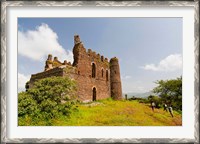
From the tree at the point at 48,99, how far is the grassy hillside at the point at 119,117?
0.96 feet

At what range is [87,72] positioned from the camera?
9219 mm

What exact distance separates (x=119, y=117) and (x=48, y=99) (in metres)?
1.73

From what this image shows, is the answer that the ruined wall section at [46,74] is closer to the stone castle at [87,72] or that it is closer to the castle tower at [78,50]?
the stone castle at [87,72]

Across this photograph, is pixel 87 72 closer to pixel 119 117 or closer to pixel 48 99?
pixel 48 99

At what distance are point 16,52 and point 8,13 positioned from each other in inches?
32.2

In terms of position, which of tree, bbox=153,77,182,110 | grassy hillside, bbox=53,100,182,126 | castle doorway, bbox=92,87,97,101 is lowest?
grassy hillside, bbox=53,100,182,126

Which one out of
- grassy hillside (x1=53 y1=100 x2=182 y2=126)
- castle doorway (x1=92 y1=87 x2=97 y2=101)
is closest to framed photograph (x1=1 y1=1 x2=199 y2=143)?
grassy hillside (x1=53 y1=100 x2=182 y2=126)

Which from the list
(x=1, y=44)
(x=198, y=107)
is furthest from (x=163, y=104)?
(x=1, y=44)

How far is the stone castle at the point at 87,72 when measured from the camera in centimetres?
730

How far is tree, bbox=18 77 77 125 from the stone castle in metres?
0.23

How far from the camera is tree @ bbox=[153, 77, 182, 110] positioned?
6.36m

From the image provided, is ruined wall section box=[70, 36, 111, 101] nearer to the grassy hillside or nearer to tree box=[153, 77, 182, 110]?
the grassy hillside

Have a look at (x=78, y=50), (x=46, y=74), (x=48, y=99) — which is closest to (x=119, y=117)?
(x=48, y=99)

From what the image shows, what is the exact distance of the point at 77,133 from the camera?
609cm
